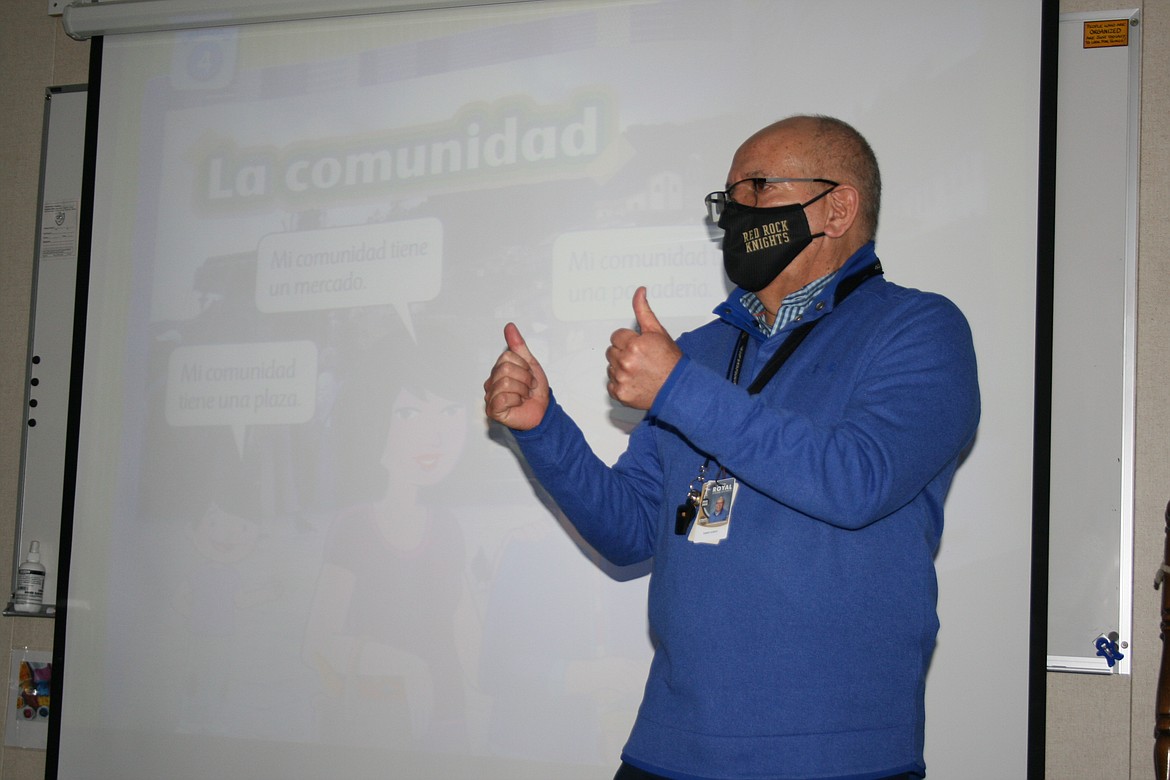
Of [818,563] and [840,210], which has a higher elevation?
[840,210]

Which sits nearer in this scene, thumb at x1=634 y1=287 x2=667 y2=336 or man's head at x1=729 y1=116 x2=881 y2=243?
thumb at x1=634 y1=287 x2=667 y2=336

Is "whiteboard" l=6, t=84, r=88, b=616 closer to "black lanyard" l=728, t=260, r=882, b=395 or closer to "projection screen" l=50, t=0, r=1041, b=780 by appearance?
"projection screen" l=50, t=0, r=1041, b=780

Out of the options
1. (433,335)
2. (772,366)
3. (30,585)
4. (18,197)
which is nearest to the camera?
(772,366)

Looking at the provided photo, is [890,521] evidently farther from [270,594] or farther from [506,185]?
[270,594]

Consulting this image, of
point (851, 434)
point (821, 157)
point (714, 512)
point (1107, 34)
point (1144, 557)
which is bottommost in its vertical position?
point (1144, 557)

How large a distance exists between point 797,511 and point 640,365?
12.3 inches

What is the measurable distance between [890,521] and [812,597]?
17 centimetres

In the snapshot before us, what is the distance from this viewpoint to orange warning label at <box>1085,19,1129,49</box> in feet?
7.98

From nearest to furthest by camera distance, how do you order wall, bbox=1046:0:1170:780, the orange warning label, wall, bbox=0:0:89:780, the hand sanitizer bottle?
wall, bbox=1046:0:1170:780
the orange warning label
the hand sanitizer bottle
wall, bbox=0:0:89:780

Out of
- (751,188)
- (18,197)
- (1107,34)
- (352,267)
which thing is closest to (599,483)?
(751,188)

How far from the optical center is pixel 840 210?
168cm

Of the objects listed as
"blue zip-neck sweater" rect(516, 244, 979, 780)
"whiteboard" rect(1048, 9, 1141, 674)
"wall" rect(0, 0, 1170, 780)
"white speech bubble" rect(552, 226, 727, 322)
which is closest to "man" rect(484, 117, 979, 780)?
"blue zip-neck sweater" rect(516, 244, 979, 780)

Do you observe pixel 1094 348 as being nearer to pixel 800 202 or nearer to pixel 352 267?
pixel 800 202

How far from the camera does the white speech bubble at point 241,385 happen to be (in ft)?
8.97
